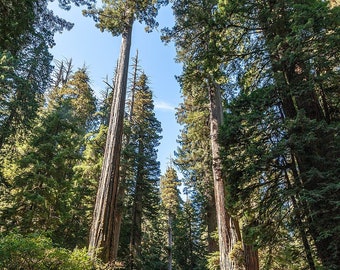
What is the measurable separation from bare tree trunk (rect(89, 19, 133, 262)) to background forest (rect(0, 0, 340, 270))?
31 millimetres

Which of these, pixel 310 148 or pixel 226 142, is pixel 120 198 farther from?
pixel 310 148

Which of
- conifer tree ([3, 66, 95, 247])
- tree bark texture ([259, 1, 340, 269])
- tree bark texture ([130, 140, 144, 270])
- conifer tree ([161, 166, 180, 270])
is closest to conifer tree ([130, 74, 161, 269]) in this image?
tree bark texture ([130, 140, 144, 270])

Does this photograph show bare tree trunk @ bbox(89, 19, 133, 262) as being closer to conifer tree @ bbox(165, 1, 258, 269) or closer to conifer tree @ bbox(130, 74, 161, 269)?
conifer tree @ bbox(165, 1, 258, 269)

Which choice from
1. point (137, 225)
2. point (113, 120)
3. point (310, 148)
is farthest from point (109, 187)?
point (137, 225)

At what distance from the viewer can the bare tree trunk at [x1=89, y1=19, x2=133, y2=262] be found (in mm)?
5922

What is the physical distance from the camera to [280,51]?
482 cm

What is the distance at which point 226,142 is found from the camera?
4.72m

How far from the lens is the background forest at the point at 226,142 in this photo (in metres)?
3.97

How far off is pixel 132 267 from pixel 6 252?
1148cm

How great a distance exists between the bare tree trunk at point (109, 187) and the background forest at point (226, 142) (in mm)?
31

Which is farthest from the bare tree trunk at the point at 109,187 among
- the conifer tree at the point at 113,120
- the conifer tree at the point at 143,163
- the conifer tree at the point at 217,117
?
the conifer tree at the point at 143,163

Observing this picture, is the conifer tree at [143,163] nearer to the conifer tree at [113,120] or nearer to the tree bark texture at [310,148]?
the conifer tree at [113,120]

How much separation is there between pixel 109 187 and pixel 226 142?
3316 millimetres

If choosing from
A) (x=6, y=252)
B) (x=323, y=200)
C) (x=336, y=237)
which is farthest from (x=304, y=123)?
(x=6, y=252)
